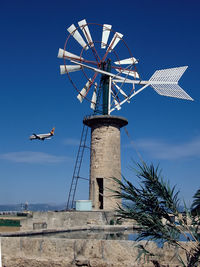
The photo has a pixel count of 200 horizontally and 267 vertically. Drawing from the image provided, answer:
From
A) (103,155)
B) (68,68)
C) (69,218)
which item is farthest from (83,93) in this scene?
(69,218)

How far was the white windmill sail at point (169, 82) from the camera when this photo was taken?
2255 centimetres

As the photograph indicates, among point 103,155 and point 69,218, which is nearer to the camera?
point 69,218

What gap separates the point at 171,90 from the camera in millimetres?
22891

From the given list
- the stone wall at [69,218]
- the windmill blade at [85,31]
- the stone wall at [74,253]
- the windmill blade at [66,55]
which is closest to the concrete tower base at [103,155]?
the stone wall at [69,218]

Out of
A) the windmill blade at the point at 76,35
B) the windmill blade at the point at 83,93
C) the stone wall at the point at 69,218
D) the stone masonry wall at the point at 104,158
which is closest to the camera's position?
the stone wall at the point at 69,218

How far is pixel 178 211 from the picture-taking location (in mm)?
5473

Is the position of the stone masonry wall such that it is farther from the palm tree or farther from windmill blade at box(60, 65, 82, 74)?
the palm tree

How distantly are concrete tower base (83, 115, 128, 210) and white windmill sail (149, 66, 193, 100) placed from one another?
4263mm

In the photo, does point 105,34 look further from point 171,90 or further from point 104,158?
point 104,158

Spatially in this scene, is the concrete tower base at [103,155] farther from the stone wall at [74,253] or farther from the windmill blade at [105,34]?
the stone wall at [74,253]

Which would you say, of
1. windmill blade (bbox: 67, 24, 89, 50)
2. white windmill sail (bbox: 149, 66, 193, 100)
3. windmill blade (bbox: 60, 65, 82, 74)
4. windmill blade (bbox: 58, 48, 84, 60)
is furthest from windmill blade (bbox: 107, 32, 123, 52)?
white windmill sail (bbox: 149, 66, 193, 100)

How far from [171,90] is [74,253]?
18.4 meters

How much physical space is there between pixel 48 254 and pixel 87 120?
15.5 metres

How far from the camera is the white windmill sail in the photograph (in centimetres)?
2255
